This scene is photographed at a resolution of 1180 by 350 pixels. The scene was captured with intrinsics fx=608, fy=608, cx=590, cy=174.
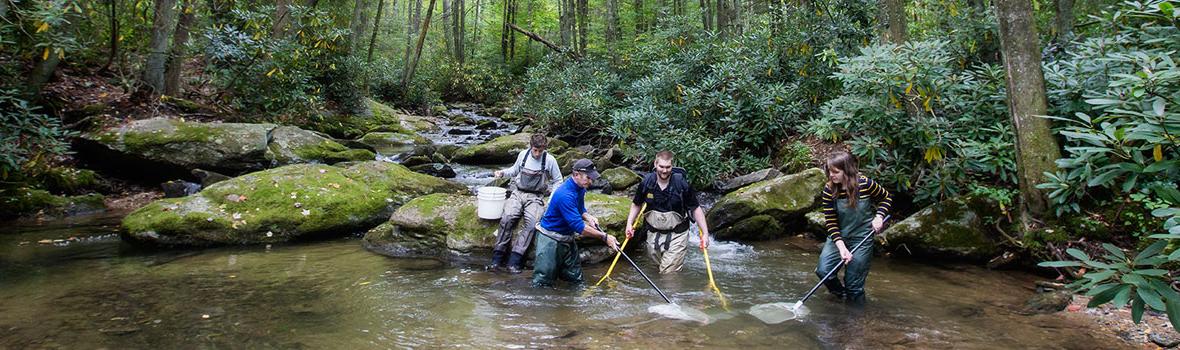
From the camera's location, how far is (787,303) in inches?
239

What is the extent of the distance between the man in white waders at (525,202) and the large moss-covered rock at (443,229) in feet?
1.61

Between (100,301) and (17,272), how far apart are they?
72.6 inches

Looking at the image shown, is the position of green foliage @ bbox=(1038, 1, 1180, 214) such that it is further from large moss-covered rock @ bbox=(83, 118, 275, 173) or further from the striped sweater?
large moss-covered rock @ bbox=(83, 118, 275, 173)

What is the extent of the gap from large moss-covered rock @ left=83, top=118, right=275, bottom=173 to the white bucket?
251 inches

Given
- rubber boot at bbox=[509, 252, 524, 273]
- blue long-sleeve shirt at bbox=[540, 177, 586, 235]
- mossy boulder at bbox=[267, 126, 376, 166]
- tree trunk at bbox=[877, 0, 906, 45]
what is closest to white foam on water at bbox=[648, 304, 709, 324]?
blue long-sleeve shirt at bbox=[540, 177, 586, 235]

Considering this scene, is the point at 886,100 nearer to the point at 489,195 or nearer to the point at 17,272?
the point at 489,195

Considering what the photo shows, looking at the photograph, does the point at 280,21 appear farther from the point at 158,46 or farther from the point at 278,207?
the point at 278,207

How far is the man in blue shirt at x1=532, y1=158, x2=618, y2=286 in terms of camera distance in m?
6.09

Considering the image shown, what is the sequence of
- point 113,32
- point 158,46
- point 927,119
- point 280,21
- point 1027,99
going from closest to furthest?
point 1027,99, point 927,119, point 113,32, point 158,46, point 280,21

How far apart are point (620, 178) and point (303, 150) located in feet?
21.5

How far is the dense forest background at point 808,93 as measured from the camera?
487 centimetres

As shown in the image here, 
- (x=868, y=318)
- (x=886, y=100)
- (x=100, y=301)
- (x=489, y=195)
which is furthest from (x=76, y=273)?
(x=886, y=100)

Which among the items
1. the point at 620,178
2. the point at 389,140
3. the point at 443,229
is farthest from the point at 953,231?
the point at 389,140

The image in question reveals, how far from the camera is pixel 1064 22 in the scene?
29.1ft
